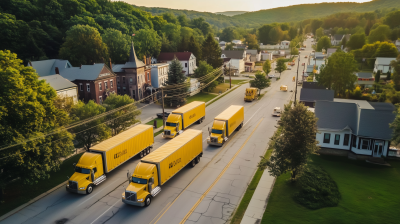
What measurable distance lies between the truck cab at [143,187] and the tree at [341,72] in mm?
45601

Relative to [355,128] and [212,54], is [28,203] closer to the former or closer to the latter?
[355,128]

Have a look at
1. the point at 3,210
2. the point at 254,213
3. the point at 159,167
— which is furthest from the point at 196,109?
the point at 3,210

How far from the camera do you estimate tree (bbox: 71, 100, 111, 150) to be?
2966 centimetres

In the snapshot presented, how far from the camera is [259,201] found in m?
21.8

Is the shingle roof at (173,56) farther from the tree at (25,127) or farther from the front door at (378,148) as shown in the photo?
the tree at (25,127)

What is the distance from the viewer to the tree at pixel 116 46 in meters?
77.8

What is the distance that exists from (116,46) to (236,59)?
4025 centimetres

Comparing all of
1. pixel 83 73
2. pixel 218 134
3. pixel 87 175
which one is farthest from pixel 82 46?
pixel 87 175

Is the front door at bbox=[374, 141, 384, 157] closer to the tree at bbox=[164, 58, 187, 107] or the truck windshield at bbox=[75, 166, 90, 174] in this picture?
the truck windshield at bbox=[75, 166, 90, 174]

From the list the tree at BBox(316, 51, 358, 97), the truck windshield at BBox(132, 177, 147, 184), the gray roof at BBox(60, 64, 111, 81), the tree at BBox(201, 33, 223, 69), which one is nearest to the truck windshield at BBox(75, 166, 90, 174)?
the truck windshield at BBox(132, 177, 147, 184)

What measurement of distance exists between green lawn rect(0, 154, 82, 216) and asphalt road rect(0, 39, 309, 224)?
116cm

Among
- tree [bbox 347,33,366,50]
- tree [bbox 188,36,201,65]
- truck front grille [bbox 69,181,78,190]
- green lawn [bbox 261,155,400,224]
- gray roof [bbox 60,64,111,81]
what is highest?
tree [bbox 347,33,366,50]

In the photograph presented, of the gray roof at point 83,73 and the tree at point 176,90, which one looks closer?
the gray roof at point 83,73

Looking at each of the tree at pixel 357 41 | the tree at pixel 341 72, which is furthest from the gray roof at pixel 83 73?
the tree at pixel 357 41
